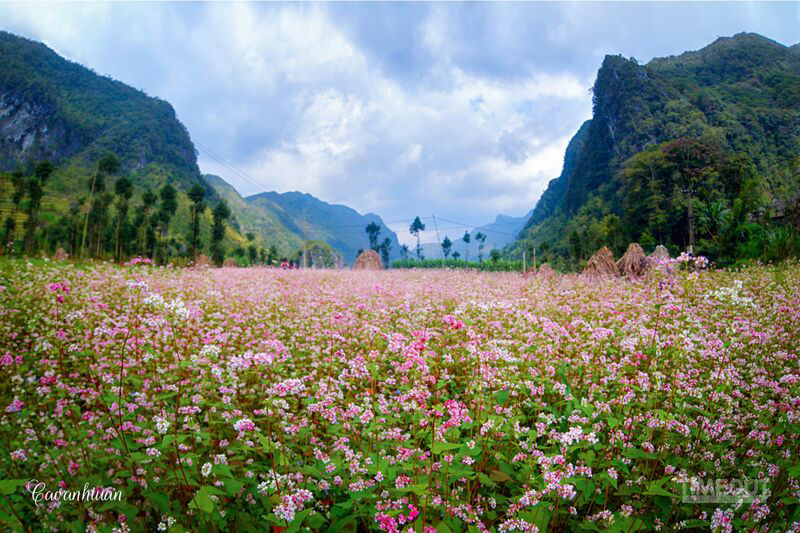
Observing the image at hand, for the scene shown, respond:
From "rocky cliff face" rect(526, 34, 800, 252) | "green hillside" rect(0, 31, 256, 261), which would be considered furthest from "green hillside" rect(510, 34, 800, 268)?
"green hillside" rect(0, 31, 256, 261)

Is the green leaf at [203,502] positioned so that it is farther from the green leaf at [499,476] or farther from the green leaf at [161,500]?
the green leaf at [499,476]

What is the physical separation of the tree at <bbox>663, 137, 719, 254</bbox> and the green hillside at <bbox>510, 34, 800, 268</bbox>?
A: 0.12 meters

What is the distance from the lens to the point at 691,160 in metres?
46.1

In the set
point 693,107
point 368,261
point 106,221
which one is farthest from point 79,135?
point 693,107

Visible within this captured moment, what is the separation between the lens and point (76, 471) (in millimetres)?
2566

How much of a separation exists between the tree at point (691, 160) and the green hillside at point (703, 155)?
0.12 m

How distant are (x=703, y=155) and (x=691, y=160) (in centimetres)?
130

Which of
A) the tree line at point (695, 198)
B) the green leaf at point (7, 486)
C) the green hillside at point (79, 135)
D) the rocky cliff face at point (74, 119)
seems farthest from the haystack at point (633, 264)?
the rocky cliff face at point (74, 119)

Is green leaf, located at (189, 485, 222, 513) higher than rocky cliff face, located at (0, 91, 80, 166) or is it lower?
lower

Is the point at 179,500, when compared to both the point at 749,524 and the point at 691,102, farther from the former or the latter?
the point at 691,102

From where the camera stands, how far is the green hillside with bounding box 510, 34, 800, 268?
101 ft

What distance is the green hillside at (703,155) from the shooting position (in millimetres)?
30828

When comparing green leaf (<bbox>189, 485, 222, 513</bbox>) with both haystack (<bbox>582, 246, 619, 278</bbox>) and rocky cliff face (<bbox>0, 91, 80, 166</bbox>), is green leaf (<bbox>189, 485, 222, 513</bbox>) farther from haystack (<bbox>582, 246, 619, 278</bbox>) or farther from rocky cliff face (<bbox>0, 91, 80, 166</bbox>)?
rocky cliff face (<bbox>0, 91, 80, 166</bbox>)

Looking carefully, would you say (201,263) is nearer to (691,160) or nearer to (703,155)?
(691,160)
